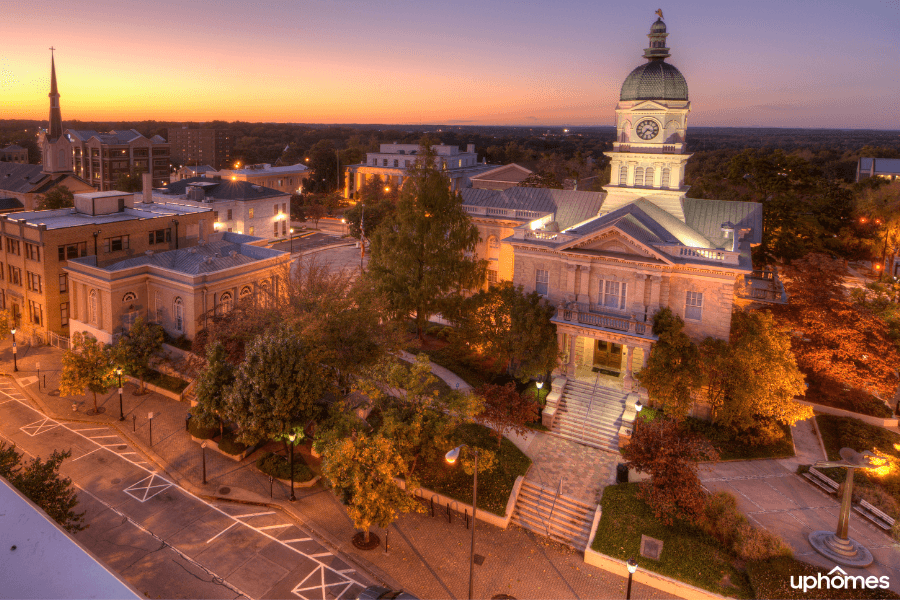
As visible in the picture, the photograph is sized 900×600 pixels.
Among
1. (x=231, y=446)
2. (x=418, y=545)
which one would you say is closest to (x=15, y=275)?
(x=231, y=446)

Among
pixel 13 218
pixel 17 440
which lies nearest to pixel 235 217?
pixel 13 218

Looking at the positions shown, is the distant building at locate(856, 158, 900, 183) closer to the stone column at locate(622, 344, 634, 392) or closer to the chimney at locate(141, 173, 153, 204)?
the stone column at locate(622, 344, 634, 392)

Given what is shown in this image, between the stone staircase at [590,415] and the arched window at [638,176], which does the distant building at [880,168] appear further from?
the stone staircase at [590,415]

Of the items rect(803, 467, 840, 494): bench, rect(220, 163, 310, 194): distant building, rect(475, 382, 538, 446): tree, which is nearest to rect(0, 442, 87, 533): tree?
rect(475, 382, 538, 446): tree

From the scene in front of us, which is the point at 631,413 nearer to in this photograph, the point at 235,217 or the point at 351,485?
the point at 351,485

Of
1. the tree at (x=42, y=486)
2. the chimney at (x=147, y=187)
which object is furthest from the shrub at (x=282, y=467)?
the chimney at (x=147, y=187)

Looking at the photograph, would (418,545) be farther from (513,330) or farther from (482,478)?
(513,330)

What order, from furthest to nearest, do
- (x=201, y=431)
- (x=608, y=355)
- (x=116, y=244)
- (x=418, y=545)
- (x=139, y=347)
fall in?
(x=116, y=244)
(x=608, y=355)
(x=139, y=347)
(x=201, y=431)
(x=418, y=545)
